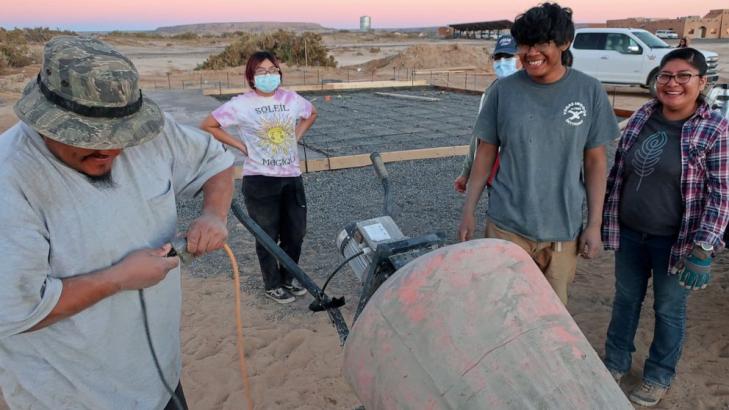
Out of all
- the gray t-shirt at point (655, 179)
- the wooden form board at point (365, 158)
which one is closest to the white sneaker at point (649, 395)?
the gray t-shirt at point (655, 179)

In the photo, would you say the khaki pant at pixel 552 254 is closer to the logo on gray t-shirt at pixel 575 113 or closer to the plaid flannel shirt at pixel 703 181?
the plaid flannel shirt at pixel 703 181

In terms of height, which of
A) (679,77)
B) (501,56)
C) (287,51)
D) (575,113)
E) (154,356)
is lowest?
(154,356)

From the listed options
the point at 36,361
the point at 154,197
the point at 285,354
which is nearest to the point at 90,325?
the point at 36,361

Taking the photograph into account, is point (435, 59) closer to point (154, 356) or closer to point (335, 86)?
point (335, 86)

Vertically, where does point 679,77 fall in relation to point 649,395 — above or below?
above

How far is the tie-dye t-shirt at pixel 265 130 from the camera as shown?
3.78 metres

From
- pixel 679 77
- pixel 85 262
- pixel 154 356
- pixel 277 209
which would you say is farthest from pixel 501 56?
pixel 85 262

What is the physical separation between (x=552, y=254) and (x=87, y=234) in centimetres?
208

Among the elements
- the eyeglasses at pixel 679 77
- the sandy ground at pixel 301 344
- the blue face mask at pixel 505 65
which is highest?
the blue face mask at pixel 505 65

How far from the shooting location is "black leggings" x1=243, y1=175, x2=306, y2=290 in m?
3.79

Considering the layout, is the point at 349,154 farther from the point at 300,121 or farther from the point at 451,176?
the point at 300,121

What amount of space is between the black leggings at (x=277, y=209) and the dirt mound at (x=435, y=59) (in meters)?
23.6

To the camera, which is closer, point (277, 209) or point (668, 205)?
point (668, 205)

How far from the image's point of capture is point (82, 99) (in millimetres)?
1321
